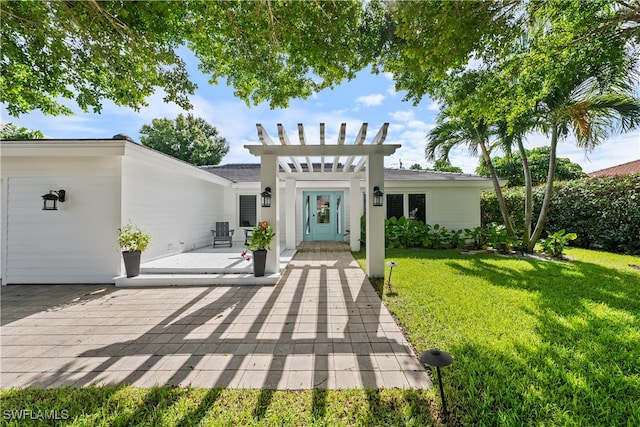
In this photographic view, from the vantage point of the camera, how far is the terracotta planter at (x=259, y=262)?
572 cm

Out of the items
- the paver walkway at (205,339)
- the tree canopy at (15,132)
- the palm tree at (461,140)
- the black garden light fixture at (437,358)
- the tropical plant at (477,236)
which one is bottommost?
the paver walkway at (205,339)

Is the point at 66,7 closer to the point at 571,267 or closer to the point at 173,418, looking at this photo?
the point at 173,418

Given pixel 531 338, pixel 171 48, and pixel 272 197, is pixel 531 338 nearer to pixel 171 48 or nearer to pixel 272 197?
pixel 272 197

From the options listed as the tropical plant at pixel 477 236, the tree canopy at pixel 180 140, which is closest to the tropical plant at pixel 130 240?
the tropical plant at pixel 477 236

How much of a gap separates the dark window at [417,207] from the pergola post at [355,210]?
3.13m

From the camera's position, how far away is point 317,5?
12.8ft

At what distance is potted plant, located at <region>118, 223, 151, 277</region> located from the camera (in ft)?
18.3

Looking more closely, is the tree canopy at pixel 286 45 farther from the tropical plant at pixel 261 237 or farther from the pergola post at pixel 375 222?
the tropical plant at pixel 261 237

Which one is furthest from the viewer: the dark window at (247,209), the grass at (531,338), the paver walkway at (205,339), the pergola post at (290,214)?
the dark window at (247,209)

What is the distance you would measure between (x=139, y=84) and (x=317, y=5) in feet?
12.6

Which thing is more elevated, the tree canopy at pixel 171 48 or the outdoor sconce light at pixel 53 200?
the tree canopy at pixel 171 48

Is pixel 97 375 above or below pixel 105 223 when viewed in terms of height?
below

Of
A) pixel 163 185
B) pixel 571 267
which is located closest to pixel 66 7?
pixel 163 185

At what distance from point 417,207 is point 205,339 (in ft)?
33.9
